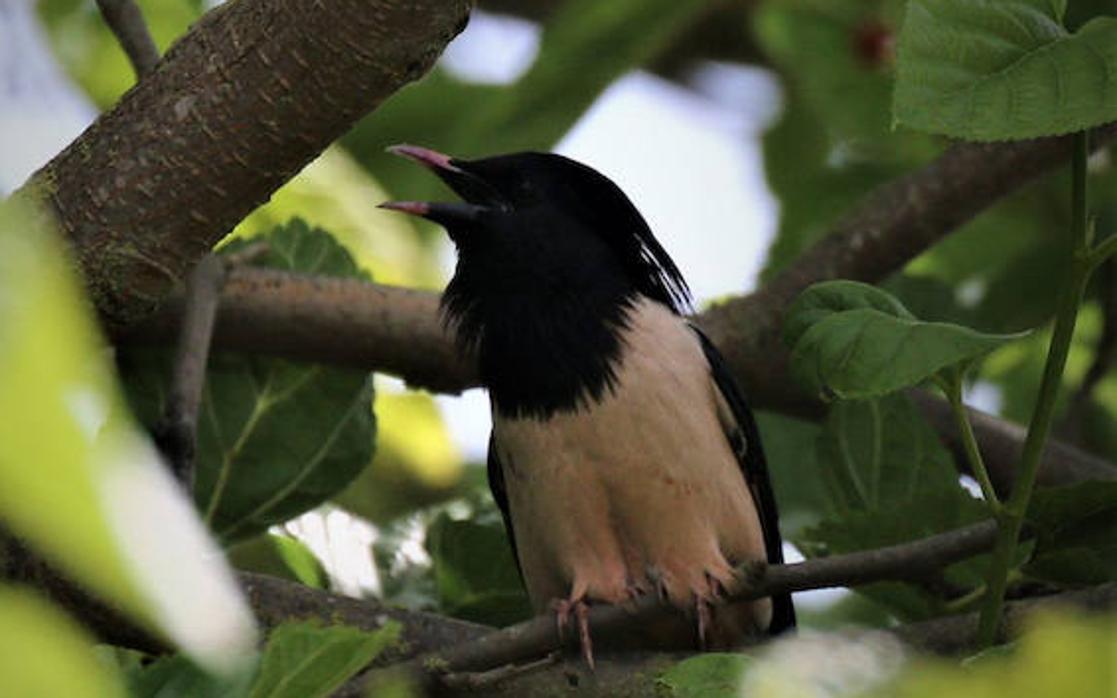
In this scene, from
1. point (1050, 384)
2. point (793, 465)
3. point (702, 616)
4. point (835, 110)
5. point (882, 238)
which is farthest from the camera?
point (835, 110)

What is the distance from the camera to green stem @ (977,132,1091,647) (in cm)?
202

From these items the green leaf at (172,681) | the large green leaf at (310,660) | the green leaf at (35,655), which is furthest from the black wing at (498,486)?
the green leaf at (35,655)

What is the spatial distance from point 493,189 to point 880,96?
1.28 metres

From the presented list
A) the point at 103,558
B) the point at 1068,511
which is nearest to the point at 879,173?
the point at 1068,511

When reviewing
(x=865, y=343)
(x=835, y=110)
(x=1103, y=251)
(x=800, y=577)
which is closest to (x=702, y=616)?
(x=800, y=577)

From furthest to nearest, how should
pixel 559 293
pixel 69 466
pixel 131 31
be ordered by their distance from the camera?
pixel 559 293 < pixel 131 31 < pixel 69 466

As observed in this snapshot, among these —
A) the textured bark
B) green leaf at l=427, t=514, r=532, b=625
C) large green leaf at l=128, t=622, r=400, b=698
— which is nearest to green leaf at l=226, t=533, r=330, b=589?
green leaf at l=427, t=514, r=532, b=625

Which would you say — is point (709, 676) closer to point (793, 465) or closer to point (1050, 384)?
point (1050, 384)

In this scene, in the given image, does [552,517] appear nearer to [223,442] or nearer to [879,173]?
[223,442]

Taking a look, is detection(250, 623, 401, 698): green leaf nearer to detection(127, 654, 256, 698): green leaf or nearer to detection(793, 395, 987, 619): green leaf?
detection(127, 654, 256, 698): green leaf

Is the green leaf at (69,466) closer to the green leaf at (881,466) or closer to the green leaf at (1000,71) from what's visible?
the green leaf at (1000,71)

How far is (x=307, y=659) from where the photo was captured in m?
1.35

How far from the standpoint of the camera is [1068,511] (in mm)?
2555

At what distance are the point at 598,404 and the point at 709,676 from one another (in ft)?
5.04
